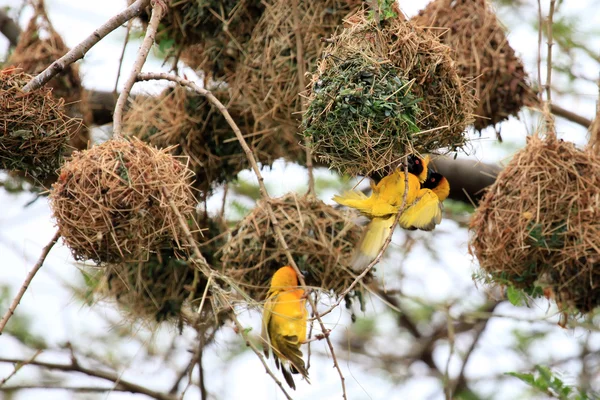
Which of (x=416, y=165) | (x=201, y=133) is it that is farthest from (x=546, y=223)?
(x=201, y=133)

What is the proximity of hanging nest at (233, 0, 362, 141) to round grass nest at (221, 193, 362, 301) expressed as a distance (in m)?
0.45

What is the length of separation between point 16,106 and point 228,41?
1481 mm

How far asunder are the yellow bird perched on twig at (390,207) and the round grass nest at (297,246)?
0.15 m

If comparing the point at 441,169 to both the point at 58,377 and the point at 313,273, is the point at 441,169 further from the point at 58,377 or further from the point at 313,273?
the point at 58,377

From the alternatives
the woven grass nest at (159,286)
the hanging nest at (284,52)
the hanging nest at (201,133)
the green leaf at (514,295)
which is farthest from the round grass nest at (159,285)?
the green leaf at (514,295)

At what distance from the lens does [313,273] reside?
128 inches

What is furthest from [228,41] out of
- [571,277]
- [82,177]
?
[571,277]

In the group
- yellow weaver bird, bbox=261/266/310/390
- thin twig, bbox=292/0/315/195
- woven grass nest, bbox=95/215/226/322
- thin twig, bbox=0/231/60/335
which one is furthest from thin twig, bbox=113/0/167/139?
woven grass nest, bbox=95/215/226/322

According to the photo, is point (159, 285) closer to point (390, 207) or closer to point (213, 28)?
point (213, 28)

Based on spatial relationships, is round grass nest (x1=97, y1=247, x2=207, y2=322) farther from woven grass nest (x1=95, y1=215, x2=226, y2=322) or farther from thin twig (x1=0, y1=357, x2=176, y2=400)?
thin twig (x1=0, y1=357, x2=176, y2=400)

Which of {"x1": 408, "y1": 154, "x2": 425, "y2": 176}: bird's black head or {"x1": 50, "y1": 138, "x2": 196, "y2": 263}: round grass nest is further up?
{"x1": 408, "y1": 154, "x2": 425, "y2": 176}: bird's black head

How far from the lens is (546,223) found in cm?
313

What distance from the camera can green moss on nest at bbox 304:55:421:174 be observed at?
93.7 inches

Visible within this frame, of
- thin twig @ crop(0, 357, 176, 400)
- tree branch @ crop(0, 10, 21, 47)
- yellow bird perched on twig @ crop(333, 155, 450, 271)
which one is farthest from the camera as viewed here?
tree branch @ crop(0, 10, 21, 47)
